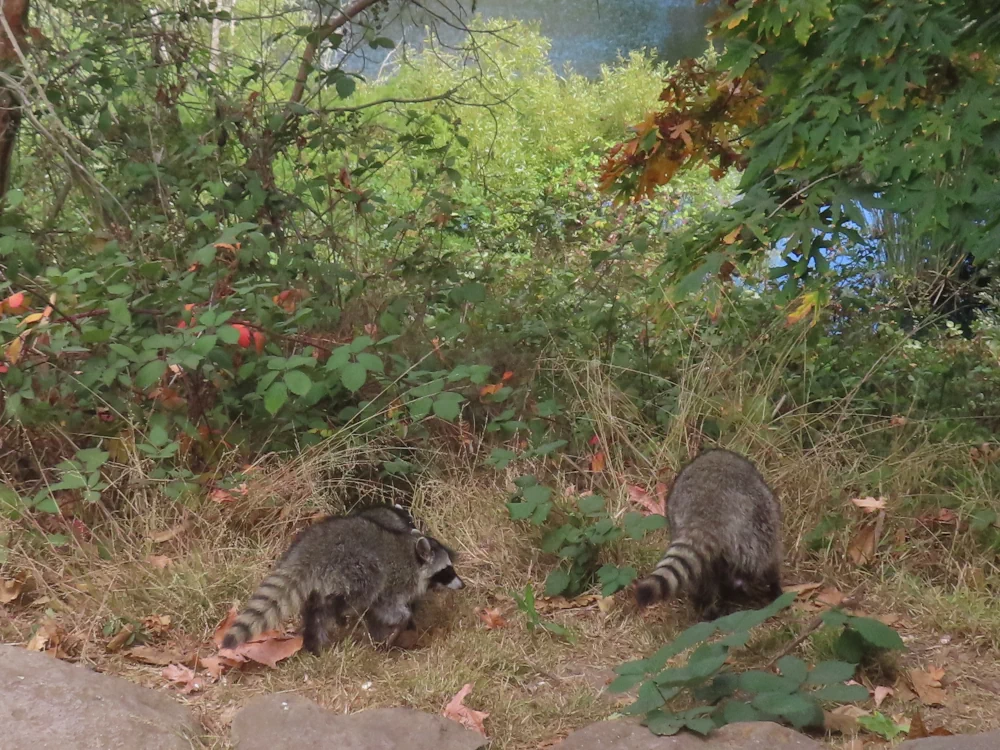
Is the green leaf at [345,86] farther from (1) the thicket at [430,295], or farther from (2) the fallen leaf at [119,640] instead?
(2) the fallen leaf at [119,640]

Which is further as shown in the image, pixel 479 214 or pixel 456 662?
pixel 479 214

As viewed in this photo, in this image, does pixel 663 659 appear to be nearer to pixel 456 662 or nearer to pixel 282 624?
pixel 456 662

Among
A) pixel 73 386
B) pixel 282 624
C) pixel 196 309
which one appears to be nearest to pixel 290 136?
pixel 196 309

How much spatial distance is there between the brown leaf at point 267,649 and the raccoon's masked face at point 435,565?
0.55 meters

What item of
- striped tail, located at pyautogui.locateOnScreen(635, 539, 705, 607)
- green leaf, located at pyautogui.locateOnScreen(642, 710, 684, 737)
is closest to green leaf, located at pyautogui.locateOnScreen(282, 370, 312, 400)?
striped tail, located at pyautogui.locateOnScreen(635, 539, 705, 607)

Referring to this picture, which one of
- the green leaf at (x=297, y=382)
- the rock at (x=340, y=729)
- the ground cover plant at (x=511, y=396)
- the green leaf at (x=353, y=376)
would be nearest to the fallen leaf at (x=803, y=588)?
the ground cover plant at (x=511, y=396)

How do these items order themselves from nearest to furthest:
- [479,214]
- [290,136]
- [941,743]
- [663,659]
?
[941,743], [663,659], [290,136], [479,214]

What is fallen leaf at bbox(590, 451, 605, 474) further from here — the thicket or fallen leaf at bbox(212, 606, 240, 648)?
fallen leaf at bbox(212, 606, 240, 648)

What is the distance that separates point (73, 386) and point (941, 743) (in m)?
3.69

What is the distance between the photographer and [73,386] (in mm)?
4344

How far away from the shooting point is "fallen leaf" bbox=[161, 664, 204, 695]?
10.9ft

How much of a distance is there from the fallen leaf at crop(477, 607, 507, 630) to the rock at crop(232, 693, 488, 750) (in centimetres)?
81

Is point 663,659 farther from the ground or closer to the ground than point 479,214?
closer to the ground

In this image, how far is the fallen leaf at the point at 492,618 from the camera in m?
3.84
